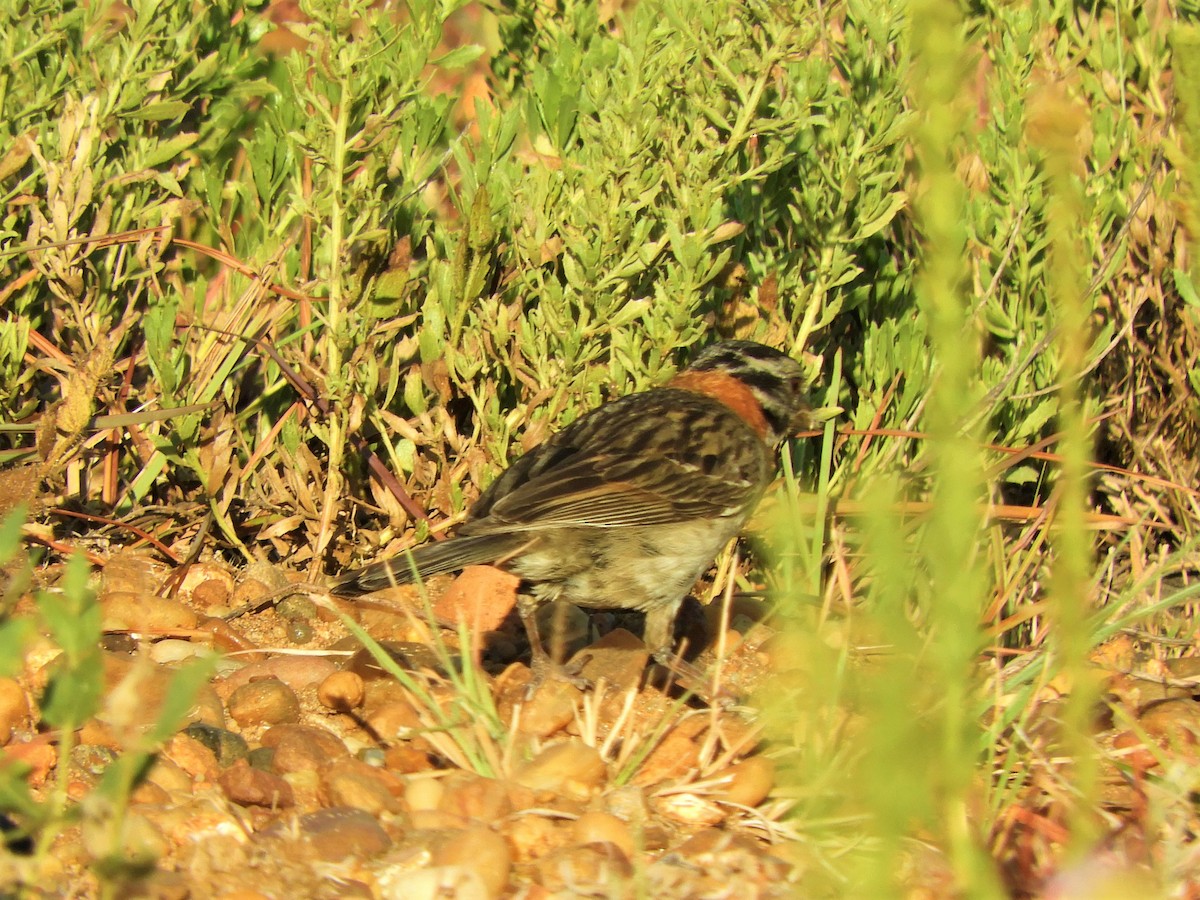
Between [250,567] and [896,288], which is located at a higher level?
[896,288]

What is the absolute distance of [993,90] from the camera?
577 cm

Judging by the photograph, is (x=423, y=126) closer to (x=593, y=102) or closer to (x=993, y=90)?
(x=593, y=102)

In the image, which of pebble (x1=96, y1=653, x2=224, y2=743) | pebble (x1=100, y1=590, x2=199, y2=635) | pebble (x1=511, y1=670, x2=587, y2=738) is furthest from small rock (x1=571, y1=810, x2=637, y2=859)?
pebble (x1=100, y1=590, x2=199, y2=635)

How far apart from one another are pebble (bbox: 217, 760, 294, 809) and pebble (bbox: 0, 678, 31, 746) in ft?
2.29

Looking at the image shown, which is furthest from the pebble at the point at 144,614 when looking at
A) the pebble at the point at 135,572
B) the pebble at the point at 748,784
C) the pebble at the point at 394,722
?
the pebble at the point at 748,784

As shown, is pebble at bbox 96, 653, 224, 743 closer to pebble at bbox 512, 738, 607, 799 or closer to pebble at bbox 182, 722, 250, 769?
pebble at bbox 182, 722, 250, 769

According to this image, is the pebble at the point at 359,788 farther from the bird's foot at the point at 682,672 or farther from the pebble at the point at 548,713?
the bird's foot at the point at 682,672

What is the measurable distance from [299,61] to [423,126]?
643 mm

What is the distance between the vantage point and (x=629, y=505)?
513 centimetres

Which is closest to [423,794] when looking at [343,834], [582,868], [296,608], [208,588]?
[343,834]

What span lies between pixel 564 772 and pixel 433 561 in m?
1.27

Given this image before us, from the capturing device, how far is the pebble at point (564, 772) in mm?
3568

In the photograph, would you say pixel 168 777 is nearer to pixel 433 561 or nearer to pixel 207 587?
pixel 433 561

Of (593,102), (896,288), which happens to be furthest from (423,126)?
(896,288)
